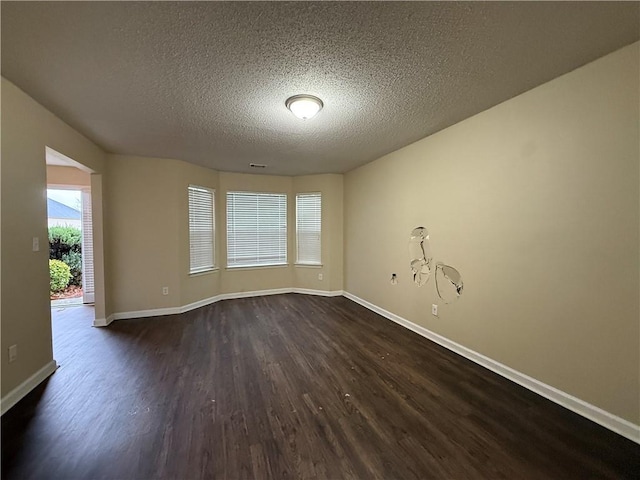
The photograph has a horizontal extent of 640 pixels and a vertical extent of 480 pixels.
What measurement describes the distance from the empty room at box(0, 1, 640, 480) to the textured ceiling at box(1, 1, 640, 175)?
0.05 ft

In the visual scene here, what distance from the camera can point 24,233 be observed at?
220 centimetres

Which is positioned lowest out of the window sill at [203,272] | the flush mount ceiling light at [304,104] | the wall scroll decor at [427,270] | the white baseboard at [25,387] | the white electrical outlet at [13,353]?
the white baseboard at [25,387]

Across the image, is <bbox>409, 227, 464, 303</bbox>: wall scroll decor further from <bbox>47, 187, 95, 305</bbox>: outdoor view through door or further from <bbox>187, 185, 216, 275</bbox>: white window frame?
<bbox>47, 187, 95, 305</bbox>: outdoor view through door

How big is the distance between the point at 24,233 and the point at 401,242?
391 centimetres

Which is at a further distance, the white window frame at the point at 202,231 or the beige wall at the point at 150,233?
the white window frame at the point at 202,231

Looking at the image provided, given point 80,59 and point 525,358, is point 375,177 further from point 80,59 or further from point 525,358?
point 80,59

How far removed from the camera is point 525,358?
2.28 m

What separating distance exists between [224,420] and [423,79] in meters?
2.90

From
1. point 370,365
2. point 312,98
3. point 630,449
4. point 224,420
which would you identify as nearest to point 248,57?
point 312,98

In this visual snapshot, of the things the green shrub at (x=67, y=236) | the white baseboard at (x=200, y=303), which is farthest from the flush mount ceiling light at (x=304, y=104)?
the green shrub at (x=67, y=236)

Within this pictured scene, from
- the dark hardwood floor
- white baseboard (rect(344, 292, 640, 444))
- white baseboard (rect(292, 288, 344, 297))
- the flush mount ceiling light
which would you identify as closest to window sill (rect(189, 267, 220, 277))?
the dark hardwood floor

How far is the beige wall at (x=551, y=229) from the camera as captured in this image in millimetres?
1731

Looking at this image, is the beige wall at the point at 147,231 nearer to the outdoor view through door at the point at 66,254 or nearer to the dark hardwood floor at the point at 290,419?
the dark hardwood floor at the point at 290,419

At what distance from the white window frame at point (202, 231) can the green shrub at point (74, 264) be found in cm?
345
